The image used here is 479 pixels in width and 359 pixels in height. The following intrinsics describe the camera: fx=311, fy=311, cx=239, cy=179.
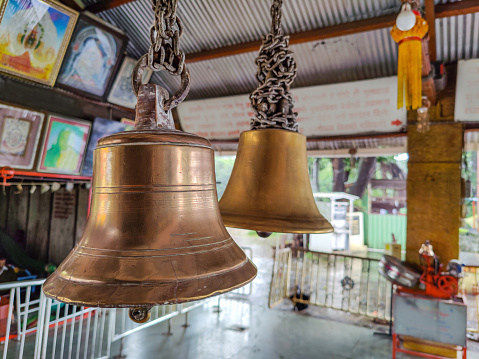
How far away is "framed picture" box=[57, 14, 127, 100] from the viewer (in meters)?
4.19

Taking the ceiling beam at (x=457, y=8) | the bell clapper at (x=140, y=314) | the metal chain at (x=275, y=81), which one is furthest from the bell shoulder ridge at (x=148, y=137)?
the ceiling beam at (x=457, y=8)

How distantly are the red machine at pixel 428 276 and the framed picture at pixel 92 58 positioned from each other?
5063 mm

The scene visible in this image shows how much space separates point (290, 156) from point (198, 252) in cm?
85

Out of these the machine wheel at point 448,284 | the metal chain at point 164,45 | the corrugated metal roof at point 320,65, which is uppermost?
the corrugated metal roof at point 320,65

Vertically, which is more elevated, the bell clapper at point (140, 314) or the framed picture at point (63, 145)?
the framed picture at point (63, 145)

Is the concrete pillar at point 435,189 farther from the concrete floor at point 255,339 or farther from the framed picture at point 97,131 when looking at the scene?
the framed picture at point 97,131

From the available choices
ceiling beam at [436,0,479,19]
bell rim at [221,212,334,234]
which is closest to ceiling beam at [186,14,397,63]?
ceiling beam at [436,0,479,19]

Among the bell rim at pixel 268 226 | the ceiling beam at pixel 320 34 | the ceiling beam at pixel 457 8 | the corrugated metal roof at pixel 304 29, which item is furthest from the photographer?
the corrugated metal roof at pixel 304 29

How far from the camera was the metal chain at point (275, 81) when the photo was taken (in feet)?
4.92

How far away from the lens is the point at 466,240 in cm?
1177

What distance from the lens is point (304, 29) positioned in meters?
4.22

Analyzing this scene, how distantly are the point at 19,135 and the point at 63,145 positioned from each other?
0.62m

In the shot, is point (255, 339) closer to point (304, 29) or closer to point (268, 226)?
point (268, 226)

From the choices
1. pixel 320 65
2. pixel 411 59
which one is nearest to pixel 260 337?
pixel 411 59
